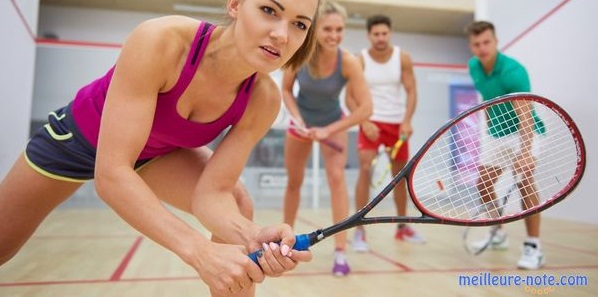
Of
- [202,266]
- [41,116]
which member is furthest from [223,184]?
[41,116]

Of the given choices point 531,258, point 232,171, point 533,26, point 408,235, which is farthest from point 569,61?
point 232,171

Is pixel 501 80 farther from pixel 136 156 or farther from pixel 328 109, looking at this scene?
pixel 136 156

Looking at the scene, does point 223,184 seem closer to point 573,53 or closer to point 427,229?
point 427,229

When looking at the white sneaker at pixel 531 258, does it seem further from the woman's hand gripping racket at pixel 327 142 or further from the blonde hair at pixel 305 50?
the blonde hair at pixel 305 50

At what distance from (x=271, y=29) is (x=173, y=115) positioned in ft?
0.93

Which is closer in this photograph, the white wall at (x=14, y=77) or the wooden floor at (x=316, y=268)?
the wooden floor at (x=316, y=268)

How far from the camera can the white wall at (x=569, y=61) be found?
2648 mm

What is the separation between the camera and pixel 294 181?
2.04 metres

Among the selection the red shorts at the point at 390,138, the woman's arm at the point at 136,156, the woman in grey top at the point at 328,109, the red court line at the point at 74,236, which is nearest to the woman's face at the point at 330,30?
the woman in grey top at the point at 328,109

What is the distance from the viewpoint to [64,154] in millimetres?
1089

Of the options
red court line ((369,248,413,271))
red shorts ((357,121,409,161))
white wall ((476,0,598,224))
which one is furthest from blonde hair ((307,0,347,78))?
white wall ((476,0,598,224))

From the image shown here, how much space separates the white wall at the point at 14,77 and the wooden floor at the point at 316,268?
26.7 inches

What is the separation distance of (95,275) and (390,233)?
1.66 m

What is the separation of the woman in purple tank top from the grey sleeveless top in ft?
2.65
